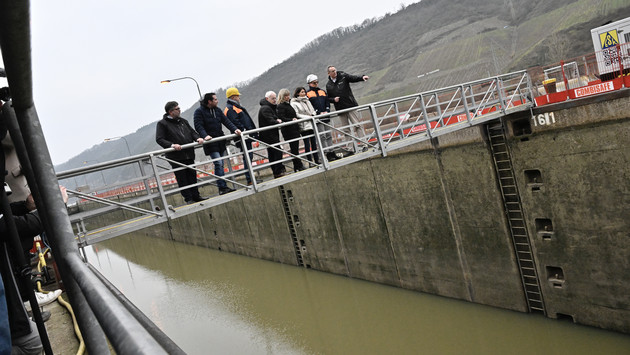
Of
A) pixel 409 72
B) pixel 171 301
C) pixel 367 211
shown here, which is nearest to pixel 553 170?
pixel 367 211

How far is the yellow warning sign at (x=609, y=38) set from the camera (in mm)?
17219

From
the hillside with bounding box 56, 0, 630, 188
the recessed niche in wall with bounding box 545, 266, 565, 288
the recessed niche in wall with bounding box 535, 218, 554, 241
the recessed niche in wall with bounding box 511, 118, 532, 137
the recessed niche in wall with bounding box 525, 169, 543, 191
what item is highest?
the hillside with bounding box 56, 0, 630, 188

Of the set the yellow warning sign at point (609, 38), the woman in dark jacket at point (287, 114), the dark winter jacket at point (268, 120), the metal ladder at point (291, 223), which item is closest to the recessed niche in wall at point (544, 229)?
the woman in dark jacket at point (287, 114)

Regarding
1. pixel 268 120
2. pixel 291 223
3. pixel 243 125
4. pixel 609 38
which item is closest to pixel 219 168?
pixel 243 125

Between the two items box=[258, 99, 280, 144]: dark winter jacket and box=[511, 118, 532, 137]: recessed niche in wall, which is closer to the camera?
box=[258, 99, 280, 144]: dark winter jacket

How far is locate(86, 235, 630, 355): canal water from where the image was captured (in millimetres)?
9680

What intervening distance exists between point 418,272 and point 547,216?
3979 mm

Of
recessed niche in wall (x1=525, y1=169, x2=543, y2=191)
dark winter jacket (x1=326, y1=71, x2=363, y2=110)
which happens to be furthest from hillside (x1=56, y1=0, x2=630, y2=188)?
dark winter jacket (x1=326, y1=71, x2=363, y2=110)

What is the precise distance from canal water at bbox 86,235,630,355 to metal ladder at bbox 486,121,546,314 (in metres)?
0.55

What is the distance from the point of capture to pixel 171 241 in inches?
1297

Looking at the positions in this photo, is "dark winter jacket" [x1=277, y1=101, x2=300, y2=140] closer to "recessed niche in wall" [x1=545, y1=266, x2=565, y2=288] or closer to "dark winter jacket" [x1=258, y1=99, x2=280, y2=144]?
"dark winter jacket" [x1=258, y1=99, x2=280, y2=144]

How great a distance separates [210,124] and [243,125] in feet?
2.21

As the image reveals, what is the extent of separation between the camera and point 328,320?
1278cm

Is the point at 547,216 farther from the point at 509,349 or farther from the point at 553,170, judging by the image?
the point at 509,349
